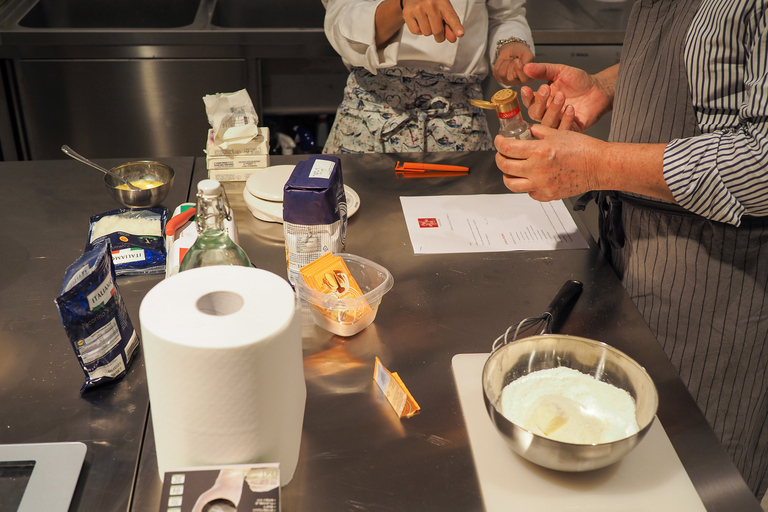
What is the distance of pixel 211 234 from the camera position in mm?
915

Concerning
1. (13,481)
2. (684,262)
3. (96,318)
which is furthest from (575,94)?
(13,481)

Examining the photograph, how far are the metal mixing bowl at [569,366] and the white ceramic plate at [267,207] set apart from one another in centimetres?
59

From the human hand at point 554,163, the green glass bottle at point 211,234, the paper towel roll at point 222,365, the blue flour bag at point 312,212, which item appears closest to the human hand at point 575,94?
the human hand at point 554,163

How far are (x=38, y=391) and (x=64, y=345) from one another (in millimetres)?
100

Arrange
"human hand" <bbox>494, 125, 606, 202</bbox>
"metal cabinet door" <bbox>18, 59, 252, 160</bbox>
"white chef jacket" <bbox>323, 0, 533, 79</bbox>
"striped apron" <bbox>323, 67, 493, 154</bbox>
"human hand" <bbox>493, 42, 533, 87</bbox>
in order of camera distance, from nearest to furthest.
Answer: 1. "human hand" <bbox>494, 125, 606, 202</bbox>
2. "human hand" <bbox>493, 42, 533, 87</bbox>
3. "white chef jacket" <bbox>323, 0, 533, 79</bbox>
4. "striped apron" <bbox>323, 67, 493, 154</bbox>
5. "metal cabinet door" <bbox>18, 59, 252, 160</bbox>

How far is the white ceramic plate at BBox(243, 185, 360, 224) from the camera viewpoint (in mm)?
1337

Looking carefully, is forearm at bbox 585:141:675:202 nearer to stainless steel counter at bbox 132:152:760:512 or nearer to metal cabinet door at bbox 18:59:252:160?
stainless steel counter at bbox 132:152:760:512

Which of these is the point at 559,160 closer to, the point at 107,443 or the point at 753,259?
the point at 753,259

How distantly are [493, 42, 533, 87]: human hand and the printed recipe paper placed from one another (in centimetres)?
32

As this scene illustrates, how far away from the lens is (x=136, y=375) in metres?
0.95

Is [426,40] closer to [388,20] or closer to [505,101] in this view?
[388,20]

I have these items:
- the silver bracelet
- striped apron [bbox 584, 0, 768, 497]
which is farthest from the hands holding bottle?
the silver bracelet

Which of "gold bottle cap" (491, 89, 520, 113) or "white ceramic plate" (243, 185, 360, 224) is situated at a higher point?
"gold bottle cap" (491, 89, 520, 113)

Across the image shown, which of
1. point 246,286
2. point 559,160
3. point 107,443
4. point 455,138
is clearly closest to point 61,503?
point 107,443
